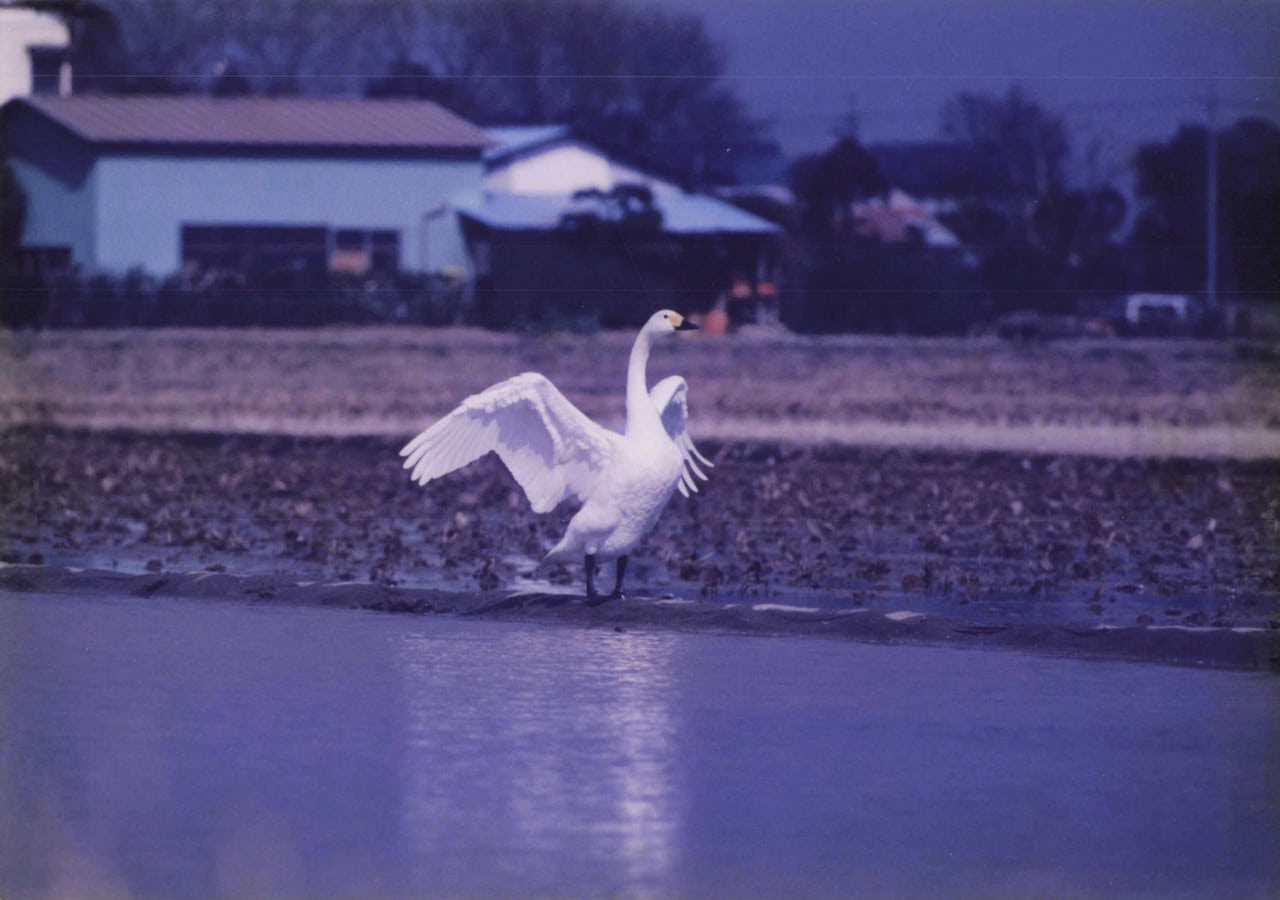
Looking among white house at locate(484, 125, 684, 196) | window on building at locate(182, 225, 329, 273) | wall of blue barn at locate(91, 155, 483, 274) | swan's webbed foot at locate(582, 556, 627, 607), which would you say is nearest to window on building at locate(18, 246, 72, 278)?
wall of blue barn at locate(91, 155, 483, 274)

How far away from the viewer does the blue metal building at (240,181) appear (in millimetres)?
42250

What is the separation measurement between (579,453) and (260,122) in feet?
113

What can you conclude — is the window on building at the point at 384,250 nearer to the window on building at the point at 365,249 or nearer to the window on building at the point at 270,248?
the window on building at the point at 365,249

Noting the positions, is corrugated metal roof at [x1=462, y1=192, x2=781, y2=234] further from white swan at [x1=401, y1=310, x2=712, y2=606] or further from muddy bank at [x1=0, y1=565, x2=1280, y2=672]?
white swan at [x1=401, y1=310, x2=712, y2=606]

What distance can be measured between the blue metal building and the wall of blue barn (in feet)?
0.09

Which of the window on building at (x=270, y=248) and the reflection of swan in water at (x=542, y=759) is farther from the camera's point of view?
the window on building at (x=270, y=248)

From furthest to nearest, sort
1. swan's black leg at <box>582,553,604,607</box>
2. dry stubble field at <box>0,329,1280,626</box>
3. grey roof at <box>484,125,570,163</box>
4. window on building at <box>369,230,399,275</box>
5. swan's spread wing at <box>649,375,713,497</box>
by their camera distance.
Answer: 1. grey roof at <box>484,125,570,163</box>
2. window on building at <box>369,230,399,275</box>
3. dry stubble field at <box>0,329,1280,626</box>
4. swan's spread wing at <box>649,375,713,497</box>
5. swan's black leg at <box>582,553,604,607</box>

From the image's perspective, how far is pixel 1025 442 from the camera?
793 inches

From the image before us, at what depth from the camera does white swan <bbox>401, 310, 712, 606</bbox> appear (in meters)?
10.8

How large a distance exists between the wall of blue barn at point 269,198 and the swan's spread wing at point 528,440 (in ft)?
105

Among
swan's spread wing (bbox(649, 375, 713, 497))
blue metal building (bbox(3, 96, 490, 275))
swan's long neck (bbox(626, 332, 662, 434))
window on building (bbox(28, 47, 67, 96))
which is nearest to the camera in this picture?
swan's long neck (bbox(626, 332, 662, 434))

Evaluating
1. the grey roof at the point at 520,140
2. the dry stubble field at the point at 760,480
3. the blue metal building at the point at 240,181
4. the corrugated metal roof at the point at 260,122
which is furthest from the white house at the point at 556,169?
the dry stubble field at the point at 760,480

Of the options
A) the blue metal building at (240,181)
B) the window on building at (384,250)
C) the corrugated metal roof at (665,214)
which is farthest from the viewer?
the window on building at (384,250)

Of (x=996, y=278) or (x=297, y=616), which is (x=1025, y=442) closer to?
(x=297, y=616)
